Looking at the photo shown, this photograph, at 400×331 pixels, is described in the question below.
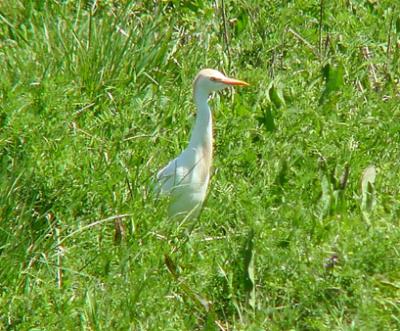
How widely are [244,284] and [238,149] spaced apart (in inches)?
48.2

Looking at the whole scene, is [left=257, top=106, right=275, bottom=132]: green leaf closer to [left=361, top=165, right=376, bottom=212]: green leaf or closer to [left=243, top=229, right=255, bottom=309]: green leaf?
[left=361, top=165, right=376, bottom=212]: green leaf

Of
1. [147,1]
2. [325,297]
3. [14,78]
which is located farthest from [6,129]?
[147,1]

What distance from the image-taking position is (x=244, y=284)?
5.97 meters

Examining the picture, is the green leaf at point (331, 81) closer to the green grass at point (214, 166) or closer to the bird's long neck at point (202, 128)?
the green grass at point (214, 166)

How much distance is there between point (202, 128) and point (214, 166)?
37cm

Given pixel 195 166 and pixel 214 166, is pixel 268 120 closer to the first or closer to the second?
pixel 214 166

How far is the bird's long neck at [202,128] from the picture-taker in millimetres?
6605

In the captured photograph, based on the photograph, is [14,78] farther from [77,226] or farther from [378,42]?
[378,42]

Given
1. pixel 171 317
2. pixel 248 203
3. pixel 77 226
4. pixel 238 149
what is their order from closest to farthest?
pixel 171 317 → pixel 77 226 → pixel 248 203 → pixel 238 149

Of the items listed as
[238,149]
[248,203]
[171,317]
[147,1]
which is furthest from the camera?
[147,1]

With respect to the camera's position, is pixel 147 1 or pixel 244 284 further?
pixel 147 1

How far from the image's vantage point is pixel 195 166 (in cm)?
652

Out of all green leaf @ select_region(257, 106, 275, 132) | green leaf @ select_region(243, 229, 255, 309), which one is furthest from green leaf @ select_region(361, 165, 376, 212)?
green leaf @ select_region(243, 229, 255, 309)

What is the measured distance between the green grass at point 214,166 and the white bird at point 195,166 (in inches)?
3.9
